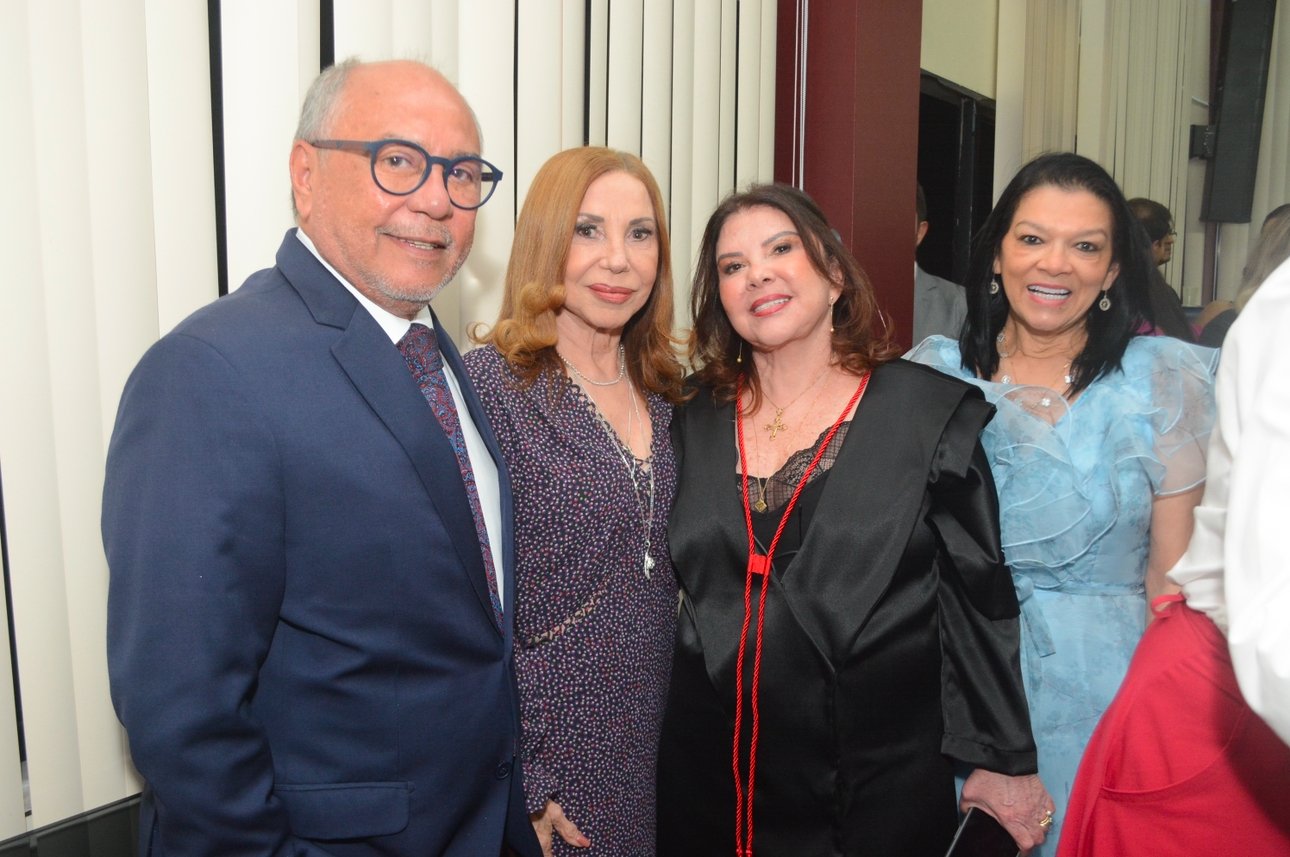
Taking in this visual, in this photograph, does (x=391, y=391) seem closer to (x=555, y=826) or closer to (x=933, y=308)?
(x=555, y=826)

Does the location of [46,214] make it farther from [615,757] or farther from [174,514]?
[615,757]

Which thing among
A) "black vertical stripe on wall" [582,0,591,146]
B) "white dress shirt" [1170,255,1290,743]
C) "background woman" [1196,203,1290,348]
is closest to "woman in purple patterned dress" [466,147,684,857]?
"black vertical stripe on wall" [582,0,591,146]

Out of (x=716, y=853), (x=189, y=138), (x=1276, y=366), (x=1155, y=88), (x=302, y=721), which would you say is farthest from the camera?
(x=1155, y=88)

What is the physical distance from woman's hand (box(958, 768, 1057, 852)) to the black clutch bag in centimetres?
2

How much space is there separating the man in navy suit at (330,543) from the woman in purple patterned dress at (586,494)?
181mm

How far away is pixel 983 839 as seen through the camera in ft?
5.64

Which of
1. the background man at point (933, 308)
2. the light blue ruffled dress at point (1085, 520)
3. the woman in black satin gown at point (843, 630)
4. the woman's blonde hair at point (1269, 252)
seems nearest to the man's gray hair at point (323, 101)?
the woman in black satin gown at point (843, 630)

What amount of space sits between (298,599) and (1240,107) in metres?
6.53

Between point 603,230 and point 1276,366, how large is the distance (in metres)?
1.24

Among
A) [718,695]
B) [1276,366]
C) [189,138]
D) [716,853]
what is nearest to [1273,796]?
[1276,366]

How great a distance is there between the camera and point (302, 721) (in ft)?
3.85

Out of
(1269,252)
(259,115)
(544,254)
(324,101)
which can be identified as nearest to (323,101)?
(324,101)

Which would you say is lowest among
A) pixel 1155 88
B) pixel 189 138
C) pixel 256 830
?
pixel 256 830

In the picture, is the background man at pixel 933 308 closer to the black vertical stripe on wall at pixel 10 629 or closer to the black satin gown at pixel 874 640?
the black satin gown at pixel 874 640
